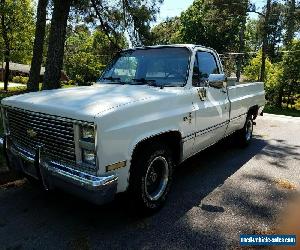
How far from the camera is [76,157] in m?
3.63

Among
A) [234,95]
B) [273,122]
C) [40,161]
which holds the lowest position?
[273,122]

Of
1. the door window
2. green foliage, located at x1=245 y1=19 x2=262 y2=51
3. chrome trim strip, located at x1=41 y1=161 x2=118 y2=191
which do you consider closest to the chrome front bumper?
chrome trim strip, located at x1=41 y1=161 x2=118 y2=191

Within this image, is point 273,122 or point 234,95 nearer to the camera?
point 234,95

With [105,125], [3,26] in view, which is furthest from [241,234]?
[3,26]

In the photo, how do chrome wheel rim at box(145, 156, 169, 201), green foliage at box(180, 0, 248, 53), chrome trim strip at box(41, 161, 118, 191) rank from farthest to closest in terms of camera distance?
1. green foliage at box(180, 0, 248, 53)
2. chrome wheel rim at box(145, 156, 169, 201)
3. chrome trim strip at box(41, 161, 118, 191)

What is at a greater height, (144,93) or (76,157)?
(144,93)

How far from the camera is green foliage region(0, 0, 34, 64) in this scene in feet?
100

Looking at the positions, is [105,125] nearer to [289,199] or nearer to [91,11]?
[289,199]

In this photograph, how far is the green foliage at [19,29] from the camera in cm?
3056

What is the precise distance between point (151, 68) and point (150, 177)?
1831mm

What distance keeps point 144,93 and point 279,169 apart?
3.44 meters

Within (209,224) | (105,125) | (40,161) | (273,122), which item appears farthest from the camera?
(273,122)

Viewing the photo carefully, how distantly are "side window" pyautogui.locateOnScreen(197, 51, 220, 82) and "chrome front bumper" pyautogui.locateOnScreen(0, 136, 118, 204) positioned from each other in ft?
8.49

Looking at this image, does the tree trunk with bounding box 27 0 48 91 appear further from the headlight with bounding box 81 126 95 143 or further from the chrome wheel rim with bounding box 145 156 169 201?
the headlight with bounding box 81 126 95 143
